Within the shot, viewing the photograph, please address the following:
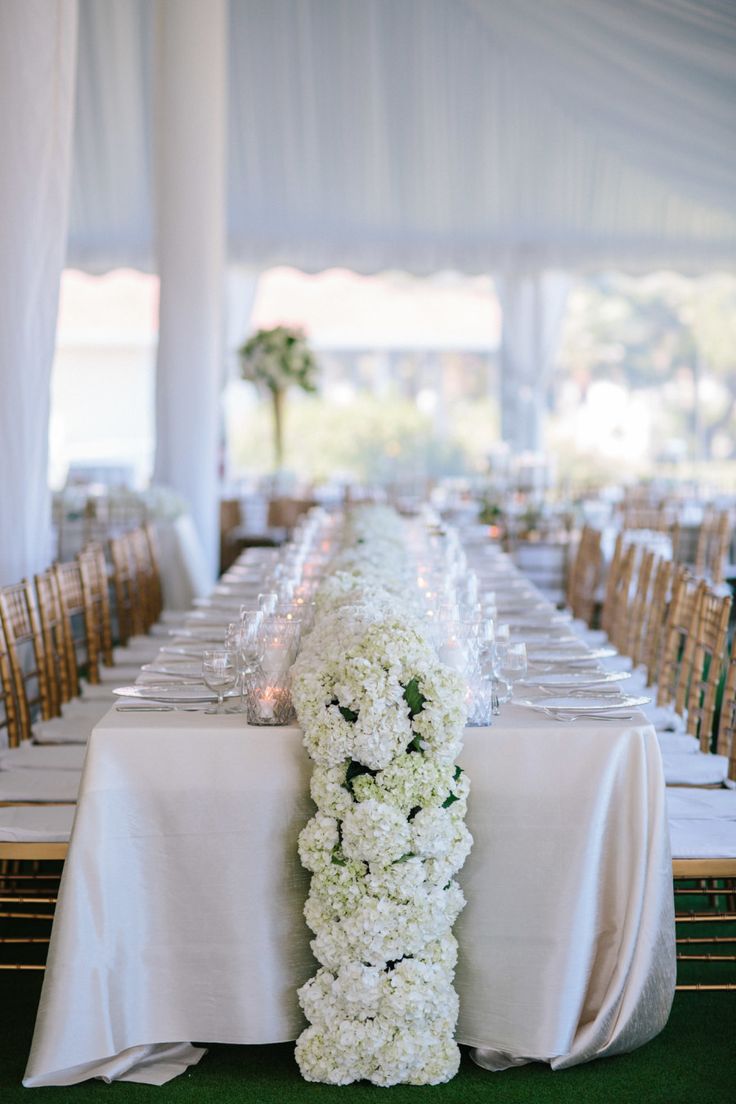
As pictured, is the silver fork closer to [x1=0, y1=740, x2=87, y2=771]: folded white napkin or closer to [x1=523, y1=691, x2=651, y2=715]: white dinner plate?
[x1=523, y1=691, x2=651, y2=715]: white dinner plate

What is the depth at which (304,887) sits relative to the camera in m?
2.63

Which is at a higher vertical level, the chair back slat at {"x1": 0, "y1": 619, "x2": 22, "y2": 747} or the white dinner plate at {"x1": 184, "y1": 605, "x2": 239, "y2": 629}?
the white dinner plate at {"x1": 184, "y1": 605, "x2": 239, "y2": 629}

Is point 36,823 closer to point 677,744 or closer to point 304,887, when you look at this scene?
point 304,887

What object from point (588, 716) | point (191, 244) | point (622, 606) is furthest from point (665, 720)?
point (191, 244)

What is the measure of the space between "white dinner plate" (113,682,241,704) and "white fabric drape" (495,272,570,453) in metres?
9.64

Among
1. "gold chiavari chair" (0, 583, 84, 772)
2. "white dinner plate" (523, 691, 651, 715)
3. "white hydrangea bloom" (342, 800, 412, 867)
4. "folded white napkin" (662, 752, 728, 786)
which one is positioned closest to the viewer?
"white hydrangea bloom" (342, 800, 412, 867)

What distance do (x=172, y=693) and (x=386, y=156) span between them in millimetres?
9319

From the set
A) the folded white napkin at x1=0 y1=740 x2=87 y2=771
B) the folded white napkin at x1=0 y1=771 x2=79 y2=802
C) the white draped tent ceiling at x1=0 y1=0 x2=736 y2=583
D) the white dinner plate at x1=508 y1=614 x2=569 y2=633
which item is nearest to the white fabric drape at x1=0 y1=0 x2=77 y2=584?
the white draped tent ceiling at x1=0 y1=0 x2=736 y2=583

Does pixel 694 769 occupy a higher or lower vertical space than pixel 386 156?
lower

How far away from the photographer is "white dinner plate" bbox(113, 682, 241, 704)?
2.88 m

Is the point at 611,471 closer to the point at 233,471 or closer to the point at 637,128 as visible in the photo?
the point at 233,471

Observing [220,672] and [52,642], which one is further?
[52,642]

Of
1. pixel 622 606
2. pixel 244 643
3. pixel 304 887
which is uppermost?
pixel 244 643

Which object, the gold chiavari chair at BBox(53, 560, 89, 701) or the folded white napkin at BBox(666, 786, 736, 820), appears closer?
the folded white napkin at BBox(666, 786, 736, 820)
